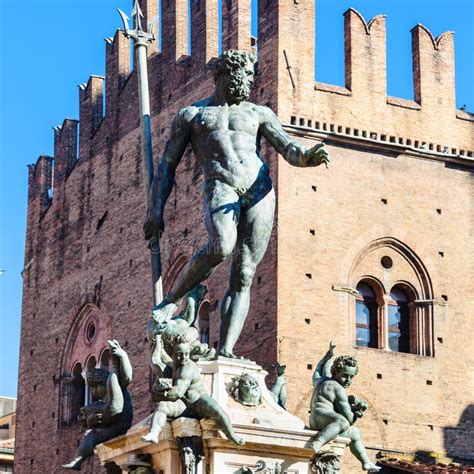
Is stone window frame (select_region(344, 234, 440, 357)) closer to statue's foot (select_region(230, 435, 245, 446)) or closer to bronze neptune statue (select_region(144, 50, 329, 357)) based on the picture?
bronze neptune statue (select_region(144, 50, 329, 357))

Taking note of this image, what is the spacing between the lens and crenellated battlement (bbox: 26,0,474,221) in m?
26.3

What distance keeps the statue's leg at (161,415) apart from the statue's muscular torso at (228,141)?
137 centimetres

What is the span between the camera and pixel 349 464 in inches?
981

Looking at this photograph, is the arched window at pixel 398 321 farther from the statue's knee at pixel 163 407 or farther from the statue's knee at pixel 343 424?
the statue's knee at pixel 163 407

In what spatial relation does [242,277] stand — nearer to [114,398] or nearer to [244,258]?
[244,258]

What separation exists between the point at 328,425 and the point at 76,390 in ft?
76.2

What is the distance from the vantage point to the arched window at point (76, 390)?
31219 mm

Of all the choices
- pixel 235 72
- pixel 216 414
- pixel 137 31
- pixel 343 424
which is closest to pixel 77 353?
pixel 137 31

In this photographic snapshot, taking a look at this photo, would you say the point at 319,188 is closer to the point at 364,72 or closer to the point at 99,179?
the point at 364,72

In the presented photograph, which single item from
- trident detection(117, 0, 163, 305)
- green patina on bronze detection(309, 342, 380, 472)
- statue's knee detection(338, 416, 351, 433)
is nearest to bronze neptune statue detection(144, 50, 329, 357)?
trident detection(117, 0, 163, 305)

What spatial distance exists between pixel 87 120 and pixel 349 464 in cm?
1091

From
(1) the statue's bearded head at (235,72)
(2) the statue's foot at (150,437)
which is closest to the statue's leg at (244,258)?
(1) the statue's bearded head at (235,72)

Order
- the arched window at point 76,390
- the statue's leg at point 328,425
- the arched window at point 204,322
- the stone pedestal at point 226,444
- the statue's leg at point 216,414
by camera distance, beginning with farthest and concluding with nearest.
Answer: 1. the arched window at point 76,390
2. the arched window at point 204,322
3. the statue's leg at point 328,425
4. the stone pedestal at point 226,444
5. the statue's leg at point 216,414

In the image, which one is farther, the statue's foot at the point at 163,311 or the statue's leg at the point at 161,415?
the statue's foot at the point at 163,311
